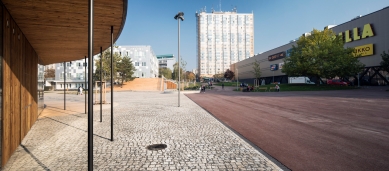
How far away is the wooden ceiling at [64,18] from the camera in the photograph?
434 centimetres

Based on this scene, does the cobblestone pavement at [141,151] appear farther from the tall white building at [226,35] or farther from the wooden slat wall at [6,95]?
the tall white building at [226,35]

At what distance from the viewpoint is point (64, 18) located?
5113 mm

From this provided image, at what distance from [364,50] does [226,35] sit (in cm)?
8797

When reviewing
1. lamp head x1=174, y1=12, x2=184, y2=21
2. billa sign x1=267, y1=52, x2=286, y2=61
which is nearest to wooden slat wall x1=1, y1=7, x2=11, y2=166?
lamp head x1=174, y1=12, x2=184, y2=21

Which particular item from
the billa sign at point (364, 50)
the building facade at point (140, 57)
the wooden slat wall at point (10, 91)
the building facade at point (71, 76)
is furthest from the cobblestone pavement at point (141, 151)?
the building facade at point (140, 57)

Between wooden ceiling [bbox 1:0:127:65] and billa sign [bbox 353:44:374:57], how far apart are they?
1838 inches

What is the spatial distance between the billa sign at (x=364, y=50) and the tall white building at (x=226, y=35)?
83.1 meters

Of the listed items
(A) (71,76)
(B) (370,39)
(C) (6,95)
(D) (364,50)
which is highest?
(B) (370,39)

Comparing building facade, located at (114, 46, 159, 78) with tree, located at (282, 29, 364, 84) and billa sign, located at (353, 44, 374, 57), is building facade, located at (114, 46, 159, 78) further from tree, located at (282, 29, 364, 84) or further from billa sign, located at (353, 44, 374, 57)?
billa sign, located at (353, 44, 374, 57)

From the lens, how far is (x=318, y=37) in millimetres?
41500

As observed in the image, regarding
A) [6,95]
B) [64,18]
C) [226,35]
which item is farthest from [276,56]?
[6,95]

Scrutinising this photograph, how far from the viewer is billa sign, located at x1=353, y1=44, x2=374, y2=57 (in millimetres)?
36800

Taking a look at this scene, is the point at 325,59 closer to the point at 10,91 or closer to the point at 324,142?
the point at 324,142

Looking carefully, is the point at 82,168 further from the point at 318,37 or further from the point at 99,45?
the point at 318,37
